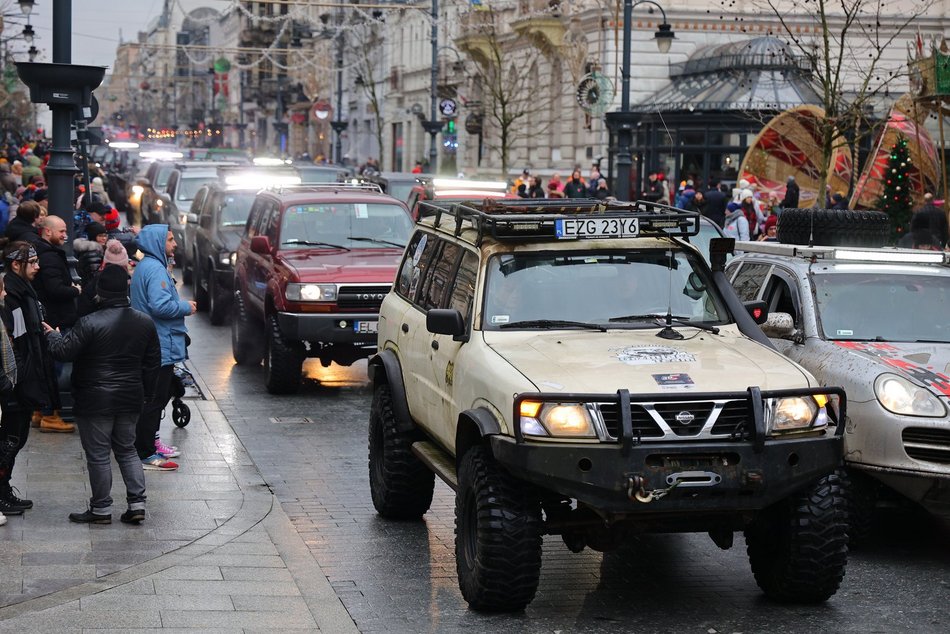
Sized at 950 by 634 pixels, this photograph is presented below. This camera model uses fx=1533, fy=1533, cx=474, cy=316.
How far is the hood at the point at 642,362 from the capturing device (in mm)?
7117

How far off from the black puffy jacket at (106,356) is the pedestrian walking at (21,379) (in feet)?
0.91

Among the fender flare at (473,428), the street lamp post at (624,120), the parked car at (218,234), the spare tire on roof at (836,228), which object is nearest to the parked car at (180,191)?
the parked car at (218,234)

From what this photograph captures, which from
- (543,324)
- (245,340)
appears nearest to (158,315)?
(543,324)

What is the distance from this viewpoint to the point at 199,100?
484 ft

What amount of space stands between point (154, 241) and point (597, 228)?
4.16m

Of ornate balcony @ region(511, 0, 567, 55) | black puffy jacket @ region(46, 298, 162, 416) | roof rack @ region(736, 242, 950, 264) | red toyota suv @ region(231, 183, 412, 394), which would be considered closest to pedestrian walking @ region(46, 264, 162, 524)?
black puffy jacket @ region(46, 298, 162, 416)

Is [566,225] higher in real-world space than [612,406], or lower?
higher

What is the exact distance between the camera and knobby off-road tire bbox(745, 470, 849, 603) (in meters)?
7.39

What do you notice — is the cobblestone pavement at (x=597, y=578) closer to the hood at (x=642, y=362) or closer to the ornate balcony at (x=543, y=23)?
the hood at (x=642, y=362)

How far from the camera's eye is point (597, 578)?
27.2ft

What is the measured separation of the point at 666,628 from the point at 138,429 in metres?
4.93

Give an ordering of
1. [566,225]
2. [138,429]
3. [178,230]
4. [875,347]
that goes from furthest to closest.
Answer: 1. [178,230]
2. [138,429]
3. [875,347]
4. [566,225]

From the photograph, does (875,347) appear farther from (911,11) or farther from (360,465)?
(911,11)

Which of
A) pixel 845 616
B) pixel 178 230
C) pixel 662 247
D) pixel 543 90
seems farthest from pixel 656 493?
pixel 543 90
